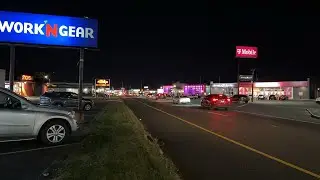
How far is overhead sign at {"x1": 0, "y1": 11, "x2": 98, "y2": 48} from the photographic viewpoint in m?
26.2

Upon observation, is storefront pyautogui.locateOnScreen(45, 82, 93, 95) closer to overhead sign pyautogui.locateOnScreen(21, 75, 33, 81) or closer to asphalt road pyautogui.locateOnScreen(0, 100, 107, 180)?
overhead sign pyautogui.locateOnScreen(21, 75, 33, 81)

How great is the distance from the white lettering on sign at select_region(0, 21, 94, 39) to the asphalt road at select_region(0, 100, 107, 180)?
13654 mm

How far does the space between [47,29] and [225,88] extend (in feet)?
381

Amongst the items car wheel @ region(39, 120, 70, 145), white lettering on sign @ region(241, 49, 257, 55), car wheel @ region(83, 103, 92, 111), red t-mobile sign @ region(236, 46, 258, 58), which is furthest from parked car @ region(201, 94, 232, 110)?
white lettering on sign @ region(241, 49, 257, 55)

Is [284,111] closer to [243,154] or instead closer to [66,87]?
[243,154]

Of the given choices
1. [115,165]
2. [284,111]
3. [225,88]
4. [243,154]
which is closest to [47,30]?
[243,154]

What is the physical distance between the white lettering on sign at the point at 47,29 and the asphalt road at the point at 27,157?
13.7 meters

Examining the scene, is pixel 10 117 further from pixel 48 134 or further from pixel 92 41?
pixel 92 41

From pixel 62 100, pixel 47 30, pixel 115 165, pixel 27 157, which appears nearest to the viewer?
pixel 115 165

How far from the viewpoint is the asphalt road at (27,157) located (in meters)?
9.03

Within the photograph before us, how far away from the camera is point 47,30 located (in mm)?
26969

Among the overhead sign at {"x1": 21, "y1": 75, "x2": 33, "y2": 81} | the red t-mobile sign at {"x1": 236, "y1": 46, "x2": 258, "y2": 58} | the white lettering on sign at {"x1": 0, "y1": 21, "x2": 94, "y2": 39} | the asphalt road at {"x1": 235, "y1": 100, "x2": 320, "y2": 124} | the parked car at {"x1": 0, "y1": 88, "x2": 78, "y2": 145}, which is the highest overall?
the red t-mobile sign at {"x1": 236, "y1": 46, "x2": 258, "y2": 58}

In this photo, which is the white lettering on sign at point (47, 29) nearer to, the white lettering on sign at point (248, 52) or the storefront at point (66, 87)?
the white lettering on sign at point (248, 52)

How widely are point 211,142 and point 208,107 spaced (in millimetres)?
28421
